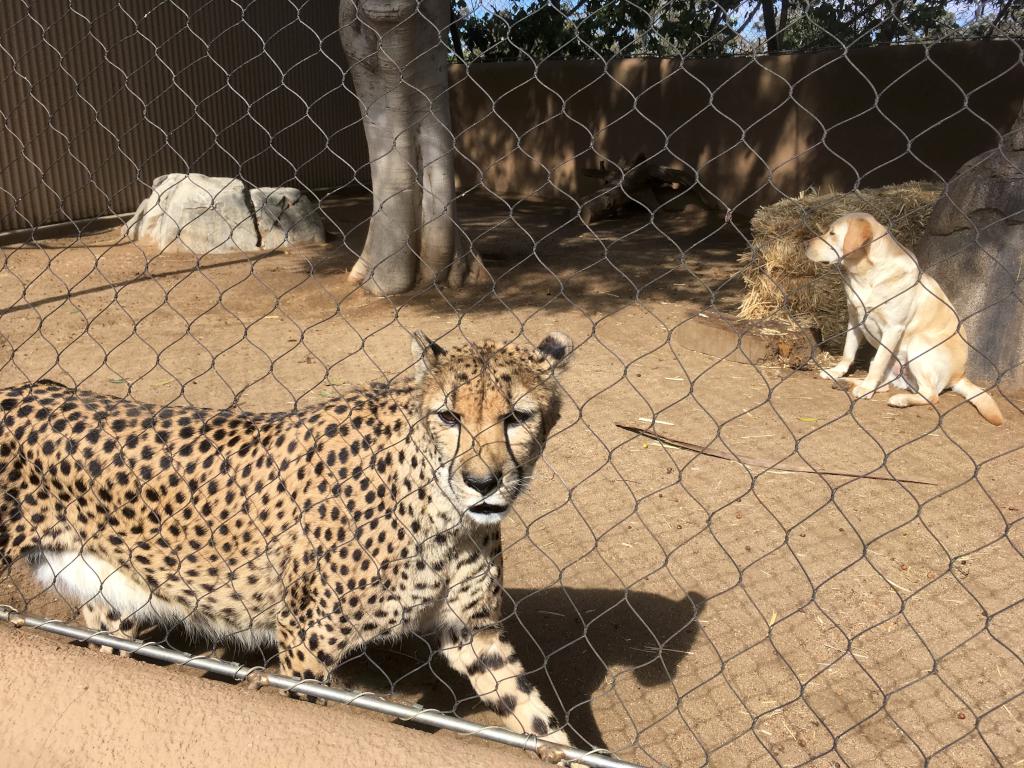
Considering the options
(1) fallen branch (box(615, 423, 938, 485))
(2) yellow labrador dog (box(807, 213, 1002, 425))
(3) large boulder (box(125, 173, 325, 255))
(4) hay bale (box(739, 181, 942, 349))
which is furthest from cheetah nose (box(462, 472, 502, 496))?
(3) large boulder (box(125, 173, 325, 255))

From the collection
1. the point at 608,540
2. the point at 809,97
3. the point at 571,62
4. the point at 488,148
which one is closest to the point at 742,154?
the point at 809,97

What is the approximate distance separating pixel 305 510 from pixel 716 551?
1.73 meters

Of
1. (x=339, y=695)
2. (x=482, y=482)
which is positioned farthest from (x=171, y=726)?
(x=482, y=482)

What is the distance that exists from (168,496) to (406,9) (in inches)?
182

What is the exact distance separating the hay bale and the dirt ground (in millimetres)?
694

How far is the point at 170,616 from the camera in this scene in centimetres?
279

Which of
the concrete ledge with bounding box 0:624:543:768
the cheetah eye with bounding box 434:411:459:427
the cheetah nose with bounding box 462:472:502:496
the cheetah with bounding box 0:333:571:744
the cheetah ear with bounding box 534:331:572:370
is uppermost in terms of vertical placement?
the cheetah ear with bounding box 534:331:572:370

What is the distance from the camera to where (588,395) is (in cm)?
529

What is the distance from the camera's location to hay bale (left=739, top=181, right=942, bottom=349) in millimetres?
6820

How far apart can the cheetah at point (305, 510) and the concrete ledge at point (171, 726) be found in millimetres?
275

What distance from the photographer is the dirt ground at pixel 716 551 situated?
2633 mm

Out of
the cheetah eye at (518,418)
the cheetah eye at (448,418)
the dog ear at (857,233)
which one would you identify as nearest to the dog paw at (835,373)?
the dog ear at (857,233)

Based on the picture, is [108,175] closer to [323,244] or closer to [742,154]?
[323,244]

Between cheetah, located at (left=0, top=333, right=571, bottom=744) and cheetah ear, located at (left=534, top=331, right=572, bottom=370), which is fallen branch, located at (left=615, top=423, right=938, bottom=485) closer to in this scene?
cheetah ear, located at (left=534, top=331, right=572, bottom=370)
